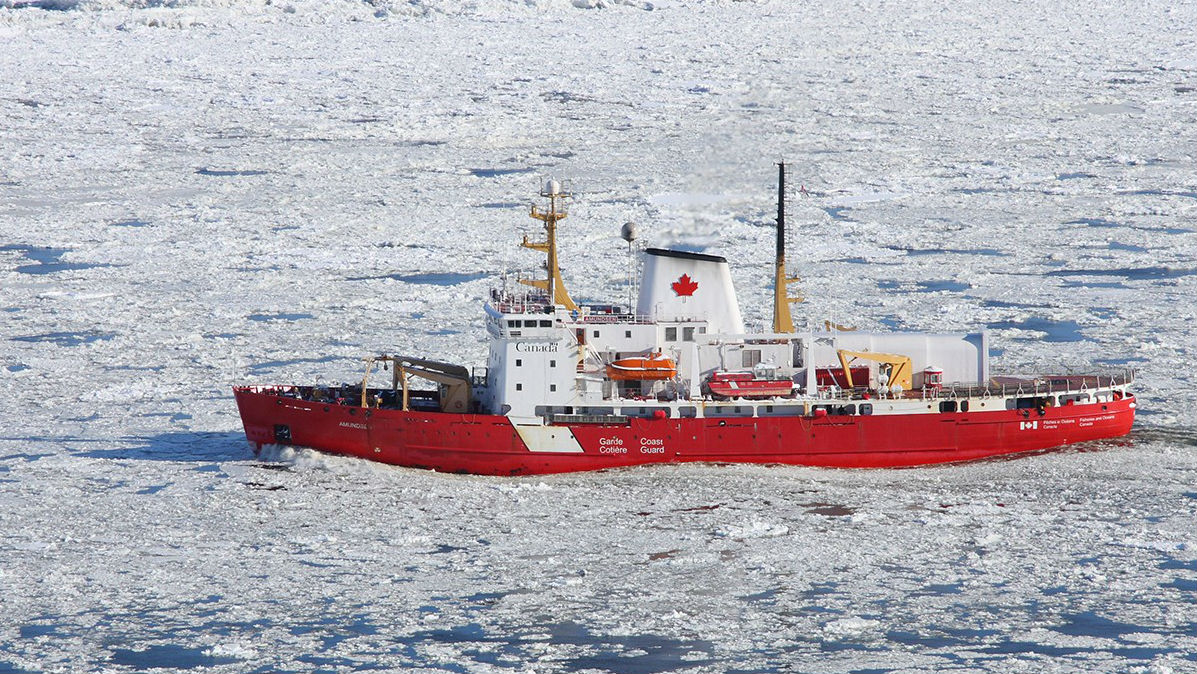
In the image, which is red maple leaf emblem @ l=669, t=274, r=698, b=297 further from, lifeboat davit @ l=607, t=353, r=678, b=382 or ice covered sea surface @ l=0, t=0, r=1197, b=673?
ice covered sea surface @ l=0, t=0, r=1197, b=673

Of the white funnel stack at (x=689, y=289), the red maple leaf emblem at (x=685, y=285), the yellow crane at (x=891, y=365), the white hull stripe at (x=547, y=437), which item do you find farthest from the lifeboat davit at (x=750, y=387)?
the white hull stripe at (x=547, y=437)

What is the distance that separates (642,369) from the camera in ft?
82.4

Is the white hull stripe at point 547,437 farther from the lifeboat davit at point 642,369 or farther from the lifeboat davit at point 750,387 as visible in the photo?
the lifeboat davit at point 750,387

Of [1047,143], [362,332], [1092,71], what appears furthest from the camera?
[1092,71]

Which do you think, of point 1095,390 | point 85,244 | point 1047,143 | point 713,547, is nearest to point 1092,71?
point 1047,143

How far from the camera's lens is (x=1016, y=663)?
1623 cm

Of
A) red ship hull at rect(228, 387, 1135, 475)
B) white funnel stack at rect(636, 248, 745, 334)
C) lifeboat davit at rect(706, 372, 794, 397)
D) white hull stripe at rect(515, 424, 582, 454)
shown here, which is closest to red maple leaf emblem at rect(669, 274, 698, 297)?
white funnel stack at rect(636, 248, 745, 334)

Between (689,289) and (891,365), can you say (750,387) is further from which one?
(891,365)

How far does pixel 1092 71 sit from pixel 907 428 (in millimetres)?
36954

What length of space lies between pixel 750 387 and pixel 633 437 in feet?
7.56

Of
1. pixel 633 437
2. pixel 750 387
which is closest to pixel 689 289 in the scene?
pixel 750 387

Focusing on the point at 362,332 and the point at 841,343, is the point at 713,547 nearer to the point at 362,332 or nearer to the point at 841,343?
the point at 841,343

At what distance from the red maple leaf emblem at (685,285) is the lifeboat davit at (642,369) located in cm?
142

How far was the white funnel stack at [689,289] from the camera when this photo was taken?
1013 inches
